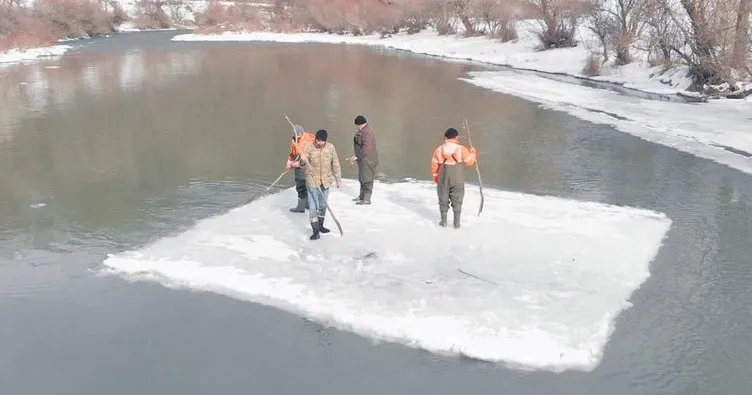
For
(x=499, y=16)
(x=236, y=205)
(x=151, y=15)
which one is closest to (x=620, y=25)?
(x=499, y=16)

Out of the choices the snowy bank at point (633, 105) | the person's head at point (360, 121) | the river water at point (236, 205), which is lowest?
the river water at point (236, 205)

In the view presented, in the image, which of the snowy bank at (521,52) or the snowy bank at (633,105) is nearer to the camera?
the snowy bank at (633,105)

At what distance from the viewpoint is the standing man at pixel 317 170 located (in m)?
9.35

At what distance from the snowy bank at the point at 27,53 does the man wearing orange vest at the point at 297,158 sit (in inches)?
1597

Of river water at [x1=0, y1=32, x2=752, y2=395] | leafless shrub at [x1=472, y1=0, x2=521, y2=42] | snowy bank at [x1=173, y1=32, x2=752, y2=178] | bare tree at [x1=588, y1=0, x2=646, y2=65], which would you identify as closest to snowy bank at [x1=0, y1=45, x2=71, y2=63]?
river water at [x1=0, y1=32, x2=752, y2=395]

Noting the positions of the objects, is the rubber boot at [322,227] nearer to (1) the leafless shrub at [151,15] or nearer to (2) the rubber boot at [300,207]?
(2) the rubber boot at [300,207]

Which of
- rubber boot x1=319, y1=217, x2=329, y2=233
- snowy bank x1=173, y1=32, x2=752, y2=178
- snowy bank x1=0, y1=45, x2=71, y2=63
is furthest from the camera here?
snowy bank x1=0, y1=45, x2=71, y2=63

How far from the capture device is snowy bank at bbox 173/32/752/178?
17.0 metres

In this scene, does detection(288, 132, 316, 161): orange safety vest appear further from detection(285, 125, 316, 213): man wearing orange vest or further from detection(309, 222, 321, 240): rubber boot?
detection(309, 222, 321, 240): rubber boot

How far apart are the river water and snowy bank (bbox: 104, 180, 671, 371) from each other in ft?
0.93

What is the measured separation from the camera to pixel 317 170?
9.37 metres

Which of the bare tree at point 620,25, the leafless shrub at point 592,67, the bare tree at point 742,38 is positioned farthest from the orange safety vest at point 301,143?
the leafless shrub at point 592,67

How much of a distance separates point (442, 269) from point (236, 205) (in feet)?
15.5

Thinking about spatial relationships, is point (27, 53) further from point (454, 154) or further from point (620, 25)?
point (454, 154)
